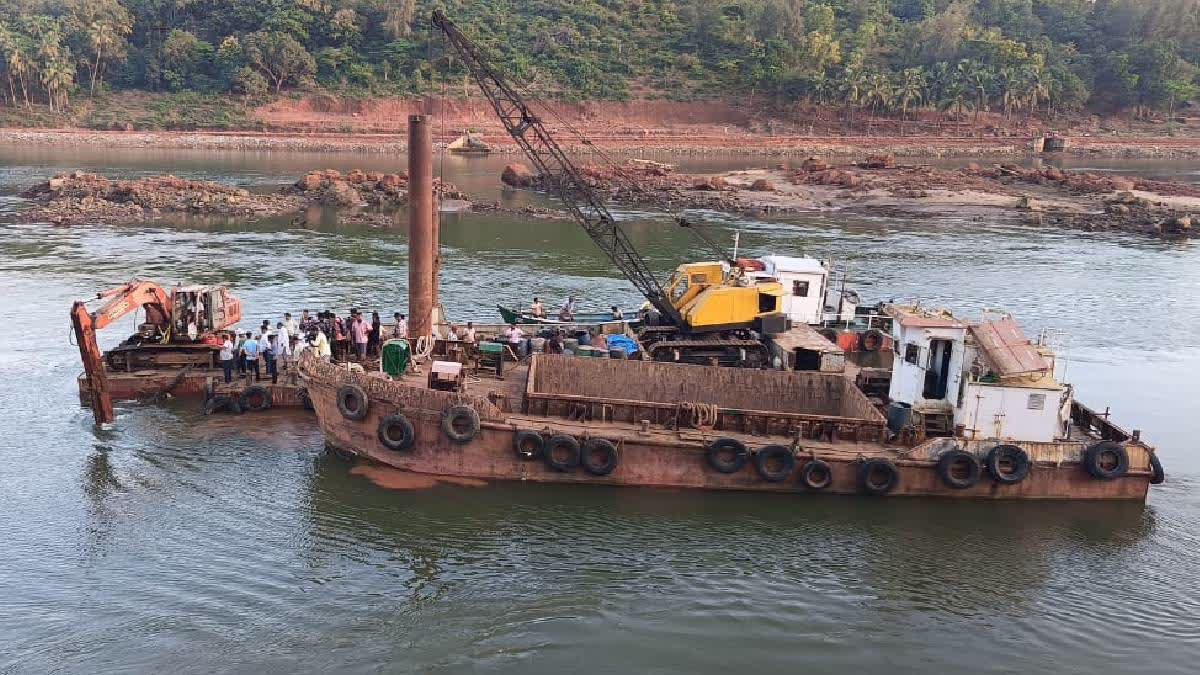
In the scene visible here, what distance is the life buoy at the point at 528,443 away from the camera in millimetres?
17875

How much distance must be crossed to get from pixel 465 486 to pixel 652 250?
1206 inches

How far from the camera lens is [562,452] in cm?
1789

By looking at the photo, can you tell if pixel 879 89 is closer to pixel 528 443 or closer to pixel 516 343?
pixel 516 343

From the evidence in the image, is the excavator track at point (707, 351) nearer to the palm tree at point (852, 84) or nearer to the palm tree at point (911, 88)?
the palm tree at point (852, 84)

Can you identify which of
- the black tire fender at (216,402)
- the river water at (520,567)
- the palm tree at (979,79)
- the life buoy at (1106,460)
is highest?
the palm tree at (979,79)

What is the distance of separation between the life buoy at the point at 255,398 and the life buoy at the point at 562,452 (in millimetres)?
7557

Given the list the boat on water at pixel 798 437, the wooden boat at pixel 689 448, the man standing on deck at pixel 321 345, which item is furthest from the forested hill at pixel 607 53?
the boat on water at pixel 798 437

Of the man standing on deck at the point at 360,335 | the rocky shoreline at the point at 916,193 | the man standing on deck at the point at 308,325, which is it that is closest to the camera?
the man standing on deck at the point at 360,335

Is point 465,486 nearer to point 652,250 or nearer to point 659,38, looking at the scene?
point 652,250

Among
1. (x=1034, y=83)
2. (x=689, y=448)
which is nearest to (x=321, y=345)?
(x=689, y=448)

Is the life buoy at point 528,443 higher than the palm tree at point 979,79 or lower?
lower

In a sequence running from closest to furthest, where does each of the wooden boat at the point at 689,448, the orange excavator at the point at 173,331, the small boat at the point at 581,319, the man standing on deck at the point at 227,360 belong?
the wooden boat at the point at 689,448
the man standing on deck at the point at 227,360
the orange excavator at the point at 173,331
the small boat at the point at 581,319

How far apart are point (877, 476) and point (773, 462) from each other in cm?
187

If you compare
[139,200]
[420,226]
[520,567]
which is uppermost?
[420,226]
